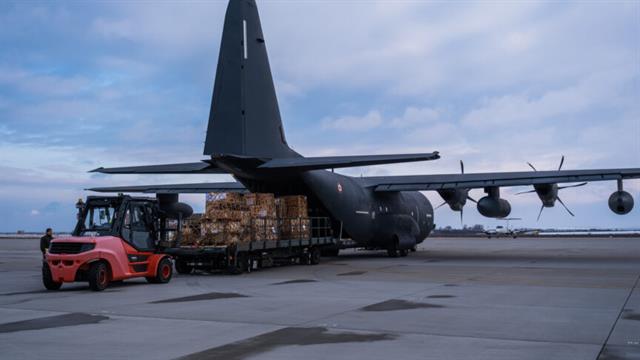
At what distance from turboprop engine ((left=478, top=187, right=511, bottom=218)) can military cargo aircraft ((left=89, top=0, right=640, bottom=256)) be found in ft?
0.15

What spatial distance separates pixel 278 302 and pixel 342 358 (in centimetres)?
520

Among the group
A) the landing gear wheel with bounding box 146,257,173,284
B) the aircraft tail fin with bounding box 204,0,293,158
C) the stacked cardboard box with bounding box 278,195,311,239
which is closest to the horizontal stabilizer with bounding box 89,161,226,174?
the aircraft tail fin with bounding box 204,0,293,158

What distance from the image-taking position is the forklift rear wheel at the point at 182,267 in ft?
63.8

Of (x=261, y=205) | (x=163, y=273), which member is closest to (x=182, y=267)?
(x=163, y=273)

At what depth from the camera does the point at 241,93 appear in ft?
68.7

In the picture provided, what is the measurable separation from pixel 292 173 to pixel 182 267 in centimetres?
523

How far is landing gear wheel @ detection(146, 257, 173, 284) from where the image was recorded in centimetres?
1612

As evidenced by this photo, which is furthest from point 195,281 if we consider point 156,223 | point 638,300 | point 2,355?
point 638,300

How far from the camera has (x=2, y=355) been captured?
23.5ft

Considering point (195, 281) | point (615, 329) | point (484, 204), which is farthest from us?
point (484, 204)

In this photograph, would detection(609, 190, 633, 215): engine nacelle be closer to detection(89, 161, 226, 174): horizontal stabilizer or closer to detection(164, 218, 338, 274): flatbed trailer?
detection(164, 218, 338, 274): flatbed trailer

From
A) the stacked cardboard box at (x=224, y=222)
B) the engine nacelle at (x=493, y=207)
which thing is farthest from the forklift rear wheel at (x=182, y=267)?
the engine nacelle at (x=493, y=207)

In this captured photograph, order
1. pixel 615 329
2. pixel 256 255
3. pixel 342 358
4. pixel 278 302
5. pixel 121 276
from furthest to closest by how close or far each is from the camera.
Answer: pixel 256 255 → pixel 121 276 → pixel 278 302 → pixel 615 329 → pixel 342 358

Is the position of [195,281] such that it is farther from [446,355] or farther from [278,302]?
[446,355]
